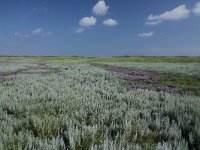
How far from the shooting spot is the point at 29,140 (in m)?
4.61

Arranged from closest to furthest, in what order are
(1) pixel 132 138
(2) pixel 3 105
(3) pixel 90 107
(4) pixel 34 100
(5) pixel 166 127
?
1. (1) pixel 132 138
2. (5) pixel 166 127
3. (3) pixel 90 107
4. (2) pixel 3 105
5. (4) pixel 34 100

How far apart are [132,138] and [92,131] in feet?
2.64

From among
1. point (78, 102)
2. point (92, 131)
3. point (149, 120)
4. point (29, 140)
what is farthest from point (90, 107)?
point (29, 140)

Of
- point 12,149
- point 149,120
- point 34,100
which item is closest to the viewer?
point 12,149

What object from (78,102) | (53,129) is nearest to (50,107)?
(78,102)

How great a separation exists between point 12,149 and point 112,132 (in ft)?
6.96

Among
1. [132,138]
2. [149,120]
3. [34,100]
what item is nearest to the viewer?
[132,138]

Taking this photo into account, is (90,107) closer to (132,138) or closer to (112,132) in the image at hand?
(112,132)

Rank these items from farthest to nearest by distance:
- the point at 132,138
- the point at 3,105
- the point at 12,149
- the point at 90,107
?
the point at 3,105, the point at 90,107, the point at 132,138, the point at 12,149

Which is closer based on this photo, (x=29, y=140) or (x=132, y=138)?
(x=29, y=140)

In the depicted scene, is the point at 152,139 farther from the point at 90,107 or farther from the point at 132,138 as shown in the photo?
the point at 90,107

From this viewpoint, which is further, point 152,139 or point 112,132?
point 112,132

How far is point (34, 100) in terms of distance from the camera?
31.3 ft

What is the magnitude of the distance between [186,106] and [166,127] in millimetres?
3109
